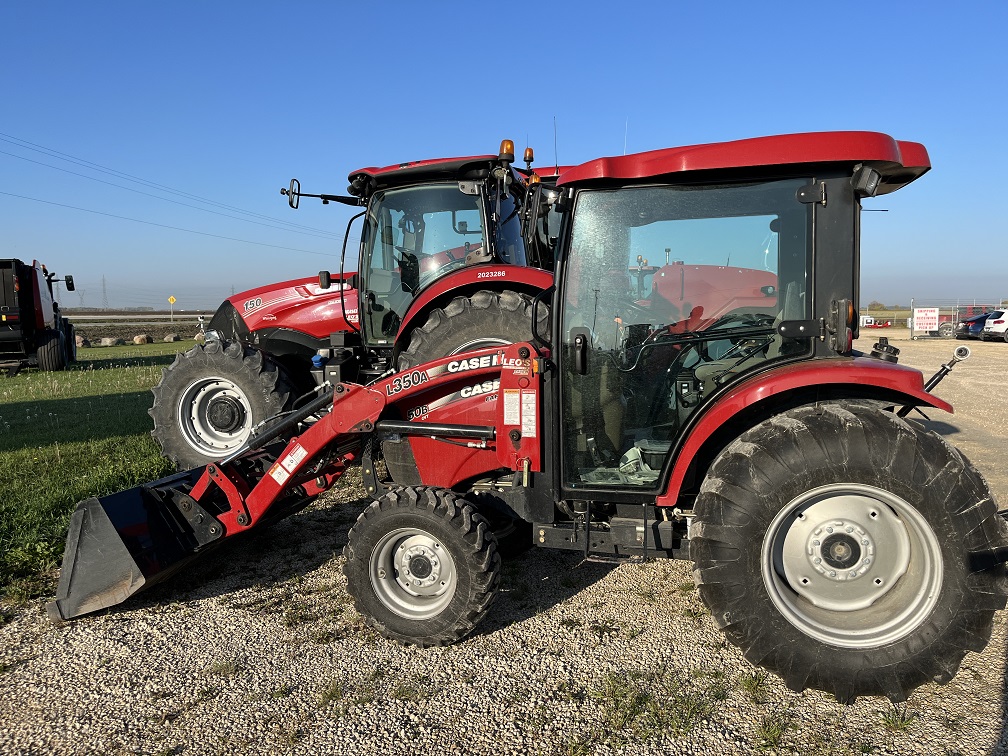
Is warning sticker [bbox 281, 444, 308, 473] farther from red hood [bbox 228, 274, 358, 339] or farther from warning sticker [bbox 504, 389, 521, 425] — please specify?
red hood [bbox 228, 274, 358, 339]

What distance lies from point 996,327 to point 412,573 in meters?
26.7

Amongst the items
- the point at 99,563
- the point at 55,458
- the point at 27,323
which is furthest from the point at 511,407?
the point at 27,323

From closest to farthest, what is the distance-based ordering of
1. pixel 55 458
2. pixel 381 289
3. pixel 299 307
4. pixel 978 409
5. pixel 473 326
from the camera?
pixel 473 326
pixel 381 289
pixel 55 458
pixel 299 307
pixel 978 409

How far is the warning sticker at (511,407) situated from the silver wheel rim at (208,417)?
11.4 ft

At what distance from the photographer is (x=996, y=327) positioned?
23609mm

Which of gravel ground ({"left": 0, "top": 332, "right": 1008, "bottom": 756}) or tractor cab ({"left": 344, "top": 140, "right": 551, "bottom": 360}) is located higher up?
tractor cab ({"left": 344, "top": 140, "right": 551, "bottom": 360})

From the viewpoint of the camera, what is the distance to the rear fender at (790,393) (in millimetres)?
2844

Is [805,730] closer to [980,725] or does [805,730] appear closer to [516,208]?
[980,725]

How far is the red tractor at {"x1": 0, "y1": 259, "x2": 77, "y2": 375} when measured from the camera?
1531 centimetres

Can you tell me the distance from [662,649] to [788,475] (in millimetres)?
1088

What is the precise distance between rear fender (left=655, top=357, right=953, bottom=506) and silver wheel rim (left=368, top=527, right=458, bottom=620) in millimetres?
1108

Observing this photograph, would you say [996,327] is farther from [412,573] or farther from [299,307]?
[412,573]

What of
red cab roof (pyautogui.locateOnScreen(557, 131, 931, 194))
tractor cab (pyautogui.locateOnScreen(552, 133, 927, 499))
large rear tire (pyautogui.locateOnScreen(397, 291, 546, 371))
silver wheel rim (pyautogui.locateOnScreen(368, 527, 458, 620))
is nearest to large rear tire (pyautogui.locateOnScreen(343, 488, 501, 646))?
silver wheel rim (pyautogui.locateOnScreen(368, 527, 458, 620))

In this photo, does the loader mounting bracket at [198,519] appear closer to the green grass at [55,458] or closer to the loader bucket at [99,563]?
the loader bucket at [99,563]
